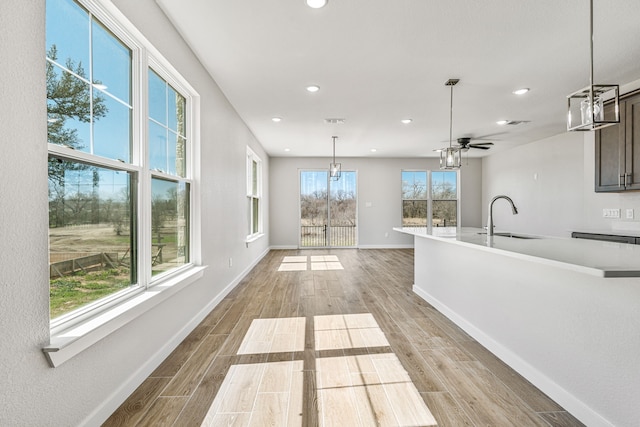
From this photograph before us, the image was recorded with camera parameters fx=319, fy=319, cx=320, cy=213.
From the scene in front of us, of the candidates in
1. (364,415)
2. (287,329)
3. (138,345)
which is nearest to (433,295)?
(287,329)

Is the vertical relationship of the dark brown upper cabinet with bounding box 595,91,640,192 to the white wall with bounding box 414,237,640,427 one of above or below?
above

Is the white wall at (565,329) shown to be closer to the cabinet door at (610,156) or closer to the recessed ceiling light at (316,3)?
the recessed ceiling light at (316,3)

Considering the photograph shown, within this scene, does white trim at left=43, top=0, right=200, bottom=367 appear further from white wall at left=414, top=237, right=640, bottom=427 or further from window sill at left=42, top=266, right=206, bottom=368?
white wall at left=414, top=237, right=640, bottom=427

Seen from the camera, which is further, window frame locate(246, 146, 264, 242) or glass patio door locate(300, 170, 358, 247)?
glass patio door locate(300, 170, 358, 247)

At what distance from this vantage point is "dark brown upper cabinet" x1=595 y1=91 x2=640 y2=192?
3.57m

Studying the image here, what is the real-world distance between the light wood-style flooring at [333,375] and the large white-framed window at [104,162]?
26.0 inches

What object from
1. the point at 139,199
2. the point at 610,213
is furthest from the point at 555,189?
the point at 139,199

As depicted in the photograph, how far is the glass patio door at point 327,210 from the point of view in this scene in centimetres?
883

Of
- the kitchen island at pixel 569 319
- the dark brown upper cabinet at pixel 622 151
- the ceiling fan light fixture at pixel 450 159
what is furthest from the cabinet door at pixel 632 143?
the kitchen island at pixel 569 319

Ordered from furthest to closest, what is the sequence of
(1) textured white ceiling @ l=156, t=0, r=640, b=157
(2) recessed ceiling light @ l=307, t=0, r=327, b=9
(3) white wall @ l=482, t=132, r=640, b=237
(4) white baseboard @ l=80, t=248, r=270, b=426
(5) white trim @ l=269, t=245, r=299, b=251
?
(5) white trim @ l=269, t=245, r=299, b=251 → (3) white wall @ l=482, t=132, r=640, b=237 → (1) textured white ceiling @ l=156, t=0, r=640, b=157 → (2) recessed ceiling light @ l=307, t=0, r=327, b=9 → (4) white baseboard @ l=80, t=248, r=270, b=426

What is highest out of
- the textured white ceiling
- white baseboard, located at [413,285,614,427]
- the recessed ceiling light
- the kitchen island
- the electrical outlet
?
the textured white ceiling

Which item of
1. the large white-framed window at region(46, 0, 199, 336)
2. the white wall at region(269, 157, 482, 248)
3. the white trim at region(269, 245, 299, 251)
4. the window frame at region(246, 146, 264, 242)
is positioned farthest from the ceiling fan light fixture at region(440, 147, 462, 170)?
the white trim at region(269, 245, 299, 251)

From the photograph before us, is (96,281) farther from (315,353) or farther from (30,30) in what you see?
(315,353)

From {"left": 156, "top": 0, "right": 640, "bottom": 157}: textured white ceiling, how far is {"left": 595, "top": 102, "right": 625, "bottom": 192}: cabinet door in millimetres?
548
